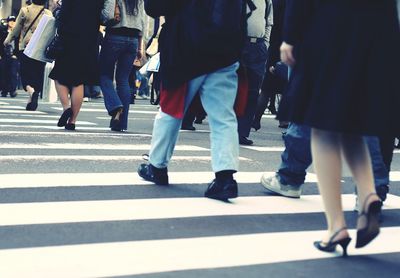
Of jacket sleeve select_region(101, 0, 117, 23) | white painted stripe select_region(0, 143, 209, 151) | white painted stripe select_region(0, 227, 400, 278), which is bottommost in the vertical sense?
white painted stripe select_region(0, 143, 209, 151)

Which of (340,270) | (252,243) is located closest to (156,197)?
(252,243)

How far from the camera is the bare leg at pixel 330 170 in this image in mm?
4348

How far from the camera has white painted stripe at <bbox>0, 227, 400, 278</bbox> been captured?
12.9 feet

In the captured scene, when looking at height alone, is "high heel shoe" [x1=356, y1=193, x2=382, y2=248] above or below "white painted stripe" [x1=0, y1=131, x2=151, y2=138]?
above

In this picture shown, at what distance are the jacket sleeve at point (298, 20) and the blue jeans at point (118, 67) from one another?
21.0ft

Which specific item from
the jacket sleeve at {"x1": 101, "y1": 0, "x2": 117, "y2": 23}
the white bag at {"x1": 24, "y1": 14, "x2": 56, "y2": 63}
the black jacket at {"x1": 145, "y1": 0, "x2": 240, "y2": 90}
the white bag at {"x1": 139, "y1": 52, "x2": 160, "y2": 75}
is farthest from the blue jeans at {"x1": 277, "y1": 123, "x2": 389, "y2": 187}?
the white bag at {"x1": 139, "y1": 52, "x2": 160, "y2": 75}

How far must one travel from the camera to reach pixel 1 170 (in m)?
6.77

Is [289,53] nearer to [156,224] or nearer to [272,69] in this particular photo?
[156,224]

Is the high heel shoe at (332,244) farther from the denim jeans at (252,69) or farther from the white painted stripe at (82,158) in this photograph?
the denim jeans at (252,69)

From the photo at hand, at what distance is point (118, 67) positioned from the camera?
35.9 ft

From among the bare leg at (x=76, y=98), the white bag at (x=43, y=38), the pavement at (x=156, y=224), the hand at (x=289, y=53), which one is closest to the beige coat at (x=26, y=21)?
the white bag at (x=43, y=38)

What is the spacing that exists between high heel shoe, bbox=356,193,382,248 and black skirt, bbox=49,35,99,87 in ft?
22.2

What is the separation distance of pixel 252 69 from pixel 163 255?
18.5 ft

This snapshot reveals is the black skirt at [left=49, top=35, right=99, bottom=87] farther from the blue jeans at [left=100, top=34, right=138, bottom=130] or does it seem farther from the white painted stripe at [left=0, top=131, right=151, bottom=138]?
the white painted stripe at [left=0, top=131, right=151, bottom=138]
